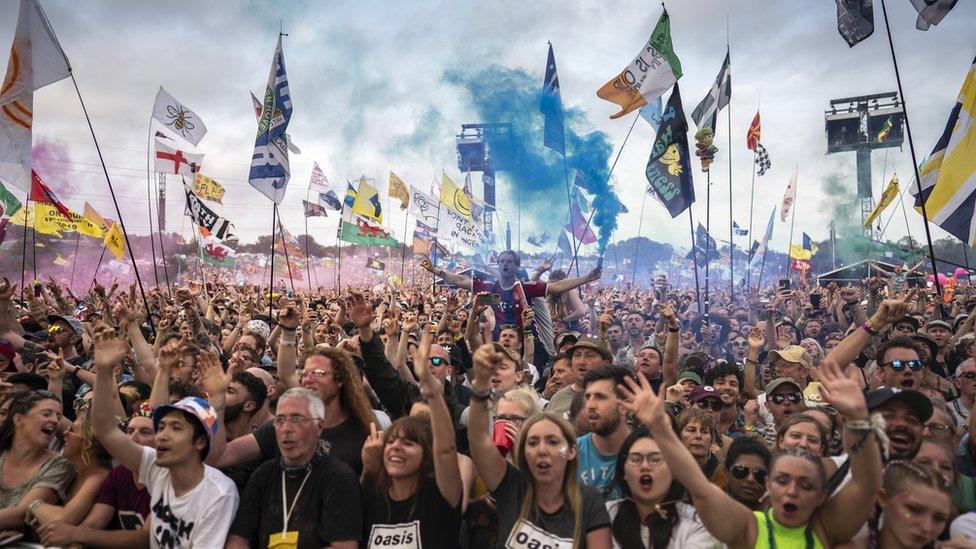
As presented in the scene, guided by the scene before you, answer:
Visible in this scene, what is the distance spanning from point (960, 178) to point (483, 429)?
246 inches

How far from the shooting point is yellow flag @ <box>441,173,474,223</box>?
2355cm

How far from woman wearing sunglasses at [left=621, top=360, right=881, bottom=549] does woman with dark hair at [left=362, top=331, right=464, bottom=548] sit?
996 millimetres

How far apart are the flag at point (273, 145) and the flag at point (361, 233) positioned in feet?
40.7

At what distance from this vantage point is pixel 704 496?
9.54 feet

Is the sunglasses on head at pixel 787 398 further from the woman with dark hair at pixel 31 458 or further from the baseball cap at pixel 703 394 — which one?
the woman with dark hair at pixel 31 458

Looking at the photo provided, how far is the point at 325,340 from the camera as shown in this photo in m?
7.85

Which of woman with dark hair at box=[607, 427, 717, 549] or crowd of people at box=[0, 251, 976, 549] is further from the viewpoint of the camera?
woman with dark hair at box=[607, 427, 717, 549]

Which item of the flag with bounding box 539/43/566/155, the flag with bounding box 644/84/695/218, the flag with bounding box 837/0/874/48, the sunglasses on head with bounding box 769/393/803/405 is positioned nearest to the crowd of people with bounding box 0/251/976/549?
the sunglasses on head with bounding box 769/393/803/405

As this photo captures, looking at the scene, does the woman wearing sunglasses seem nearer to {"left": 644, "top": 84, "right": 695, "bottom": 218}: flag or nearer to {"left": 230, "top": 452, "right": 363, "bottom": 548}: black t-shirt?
{"left": 230, "top": 452, "right": 363, "bottom": 548}: black t-shirt

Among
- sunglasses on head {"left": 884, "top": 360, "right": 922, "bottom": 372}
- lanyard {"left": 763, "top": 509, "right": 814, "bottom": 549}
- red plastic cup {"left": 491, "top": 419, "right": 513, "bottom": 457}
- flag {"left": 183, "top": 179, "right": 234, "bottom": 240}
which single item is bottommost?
lanyard {"left": 763, "top": 509, "right": 814, "bottom": 549}

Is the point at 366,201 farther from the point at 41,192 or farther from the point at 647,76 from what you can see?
the point at 647,76

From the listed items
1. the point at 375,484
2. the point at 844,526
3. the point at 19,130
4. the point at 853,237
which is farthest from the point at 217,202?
the point at 853,237

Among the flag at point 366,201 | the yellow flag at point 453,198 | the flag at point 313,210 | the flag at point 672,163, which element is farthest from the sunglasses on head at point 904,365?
the flag at point 313,210

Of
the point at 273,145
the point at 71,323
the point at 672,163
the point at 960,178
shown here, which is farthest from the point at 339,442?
the point at 672,163
